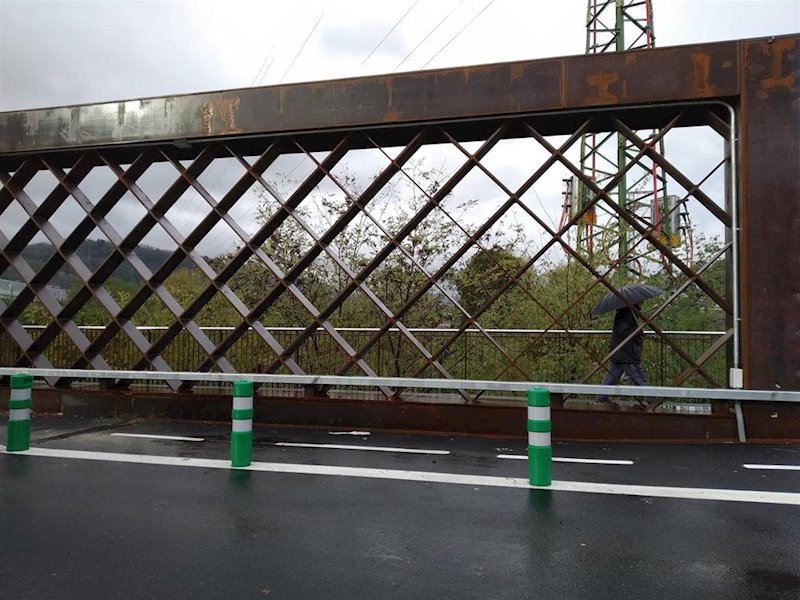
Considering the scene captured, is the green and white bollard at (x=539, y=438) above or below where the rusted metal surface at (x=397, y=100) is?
below

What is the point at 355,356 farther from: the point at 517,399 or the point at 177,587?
the point at 177,587

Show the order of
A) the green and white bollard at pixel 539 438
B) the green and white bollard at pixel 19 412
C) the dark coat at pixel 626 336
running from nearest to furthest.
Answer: the green and white bollard at pixel 539 438, the green and white bollard at pixel 19 412, the dark coat at pixel 626 336

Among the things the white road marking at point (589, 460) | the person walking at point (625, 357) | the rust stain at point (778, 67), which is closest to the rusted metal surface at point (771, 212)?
the rust stain at point (778, 67)

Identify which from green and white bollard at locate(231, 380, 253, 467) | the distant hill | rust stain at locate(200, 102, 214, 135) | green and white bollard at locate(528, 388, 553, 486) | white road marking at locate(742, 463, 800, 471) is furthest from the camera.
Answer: the distant hill

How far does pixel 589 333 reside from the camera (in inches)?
396

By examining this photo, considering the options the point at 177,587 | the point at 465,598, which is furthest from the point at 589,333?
the point at 177,587

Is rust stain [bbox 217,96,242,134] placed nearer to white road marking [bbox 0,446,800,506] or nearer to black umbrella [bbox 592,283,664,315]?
white road marking [bbox 0,446,800,506]

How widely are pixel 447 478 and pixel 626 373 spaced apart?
402 centimetres

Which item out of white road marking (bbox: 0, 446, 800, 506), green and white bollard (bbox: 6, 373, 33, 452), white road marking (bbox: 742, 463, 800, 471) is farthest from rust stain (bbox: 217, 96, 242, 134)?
white road marking (bbox: 742, 463, 800, 471)

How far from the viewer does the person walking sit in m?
8.53

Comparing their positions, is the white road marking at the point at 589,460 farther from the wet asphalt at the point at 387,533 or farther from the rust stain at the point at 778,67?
the rust stain at the point at 778,67

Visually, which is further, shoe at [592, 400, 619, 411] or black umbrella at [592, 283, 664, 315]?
black umbrella at [592, 283, 664, 315]

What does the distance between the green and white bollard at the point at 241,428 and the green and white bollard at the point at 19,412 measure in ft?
8.66

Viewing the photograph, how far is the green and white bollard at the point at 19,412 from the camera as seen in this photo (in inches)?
273
